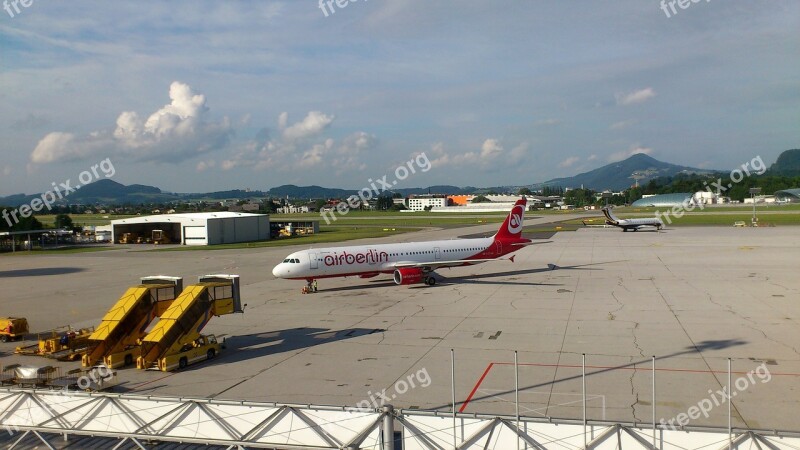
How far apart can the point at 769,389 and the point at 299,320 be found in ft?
78.8

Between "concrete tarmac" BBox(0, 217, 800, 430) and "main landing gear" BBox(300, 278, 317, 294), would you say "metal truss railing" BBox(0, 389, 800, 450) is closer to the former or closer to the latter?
"concrete tarmac" BBox(0, 217, 800, 430)


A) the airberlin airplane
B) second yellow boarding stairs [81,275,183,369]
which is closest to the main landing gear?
the airberlin airplane

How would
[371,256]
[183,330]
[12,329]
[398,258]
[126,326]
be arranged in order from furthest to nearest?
[398,258] → [371,256] → [12,329] → [126,326] → [183,330]

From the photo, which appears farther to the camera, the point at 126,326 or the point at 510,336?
the point at 510,336

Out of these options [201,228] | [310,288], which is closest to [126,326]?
[310,288]

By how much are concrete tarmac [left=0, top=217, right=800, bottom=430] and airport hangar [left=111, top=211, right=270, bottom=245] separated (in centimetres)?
4073

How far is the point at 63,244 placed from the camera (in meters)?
112

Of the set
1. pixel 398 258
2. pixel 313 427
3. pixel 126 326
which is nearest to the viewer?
pixel 313 427

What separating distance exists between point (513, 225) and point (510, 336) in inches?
975

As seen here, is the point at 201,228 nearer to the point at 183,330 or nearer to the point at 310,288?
the point at 310,288

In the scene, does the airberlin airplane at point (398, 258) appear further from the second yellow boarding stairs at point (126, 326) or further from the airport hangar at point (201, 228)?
the airport hangar at point (201, 228)

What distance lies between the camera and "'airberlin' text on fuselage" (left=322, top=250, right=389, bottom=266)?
45.4 meters

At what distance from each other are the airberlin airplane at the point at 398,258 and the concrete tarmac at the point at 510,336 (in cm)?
155

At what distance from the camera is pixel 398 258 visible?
48.2 meters
